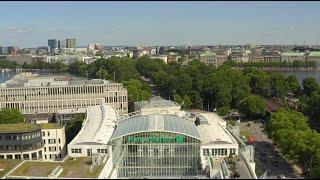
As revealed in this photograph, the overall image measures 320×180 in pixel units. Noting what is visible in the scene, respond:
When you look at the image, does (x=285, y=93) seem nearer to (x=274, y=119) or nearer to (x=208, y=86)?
(x=208, y=86)

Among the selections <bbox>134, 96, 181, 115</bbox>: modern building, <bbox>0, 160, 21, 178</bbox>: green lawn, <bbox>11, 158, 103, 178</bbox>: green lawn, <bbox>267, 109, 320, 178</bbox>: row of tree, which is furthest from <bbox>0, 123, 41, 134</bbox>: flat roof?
<bbox>267, 109, 320, 178</bbox>: row of tree

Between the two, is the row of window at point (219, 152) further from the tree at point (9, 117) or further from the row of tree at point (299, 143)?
the tree at point (9, 117)

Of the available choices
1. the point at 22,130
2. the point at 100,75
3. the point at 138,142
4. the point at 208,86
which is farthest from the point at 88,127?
the point at 100,75

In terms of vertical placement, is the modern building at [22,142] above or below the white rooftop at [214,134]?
below

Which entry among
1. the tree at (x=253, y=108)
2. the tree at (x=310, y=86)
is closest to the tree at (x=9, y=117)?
the tree at (x=253, y=108)

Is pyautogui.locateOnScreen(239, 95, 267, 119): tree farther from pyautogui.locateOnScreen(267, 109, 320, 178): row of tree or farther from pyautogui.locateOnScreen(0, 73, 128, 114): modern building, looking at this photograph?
pyautogui.locateOnScreen(0, 73, 128, 114): modern building

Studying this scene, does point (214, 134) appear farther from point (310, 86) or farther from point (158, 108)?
point (310, 86)

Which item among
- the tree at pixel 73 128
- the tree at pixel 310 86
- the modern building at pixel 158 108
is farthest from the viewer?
the tree at pixel 310 86
